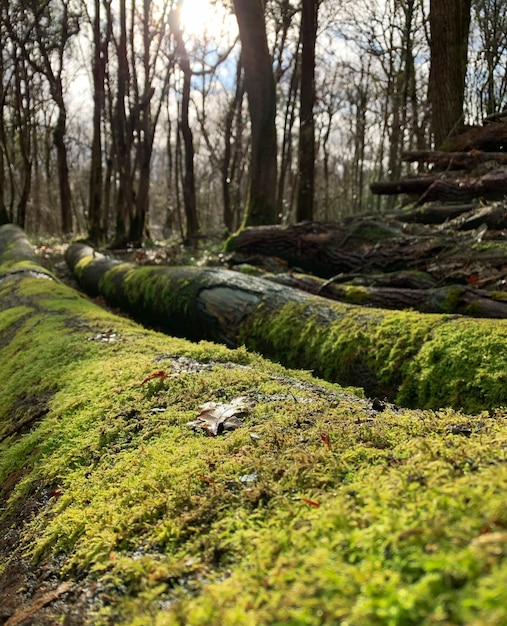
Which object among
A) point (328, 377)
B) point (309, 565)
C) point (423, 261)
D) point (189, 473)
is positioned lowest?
point (328, 377)

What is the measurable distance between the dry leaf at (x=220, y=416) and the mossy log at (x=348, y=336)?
1.48 meters

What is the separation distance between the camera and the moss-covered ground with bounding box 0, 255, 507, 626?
77cm

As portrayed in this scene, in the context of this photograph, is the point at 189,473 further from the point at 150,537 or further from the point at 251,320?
the point at 251,320

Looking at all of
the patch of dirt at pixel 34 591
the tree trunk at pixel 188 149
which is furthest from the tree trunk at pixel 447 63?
the patch of dirt at pixel 34 591

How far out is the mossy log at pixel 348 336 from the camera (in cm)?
283

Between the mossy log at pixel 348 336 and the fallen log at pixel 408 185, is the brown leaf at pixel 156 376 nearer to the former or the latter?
the mossy log at pixel 348 336

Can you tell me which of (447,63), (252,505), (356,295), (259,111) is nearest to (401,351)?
(356,295)

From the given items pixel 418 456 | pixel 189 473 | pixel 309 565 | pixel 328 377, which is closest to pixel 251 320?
pixel 328 377

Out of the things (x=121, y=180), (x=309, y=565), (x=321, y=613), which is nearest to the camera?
(x=321, y=613)

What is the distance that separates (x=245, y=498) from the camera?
128cm

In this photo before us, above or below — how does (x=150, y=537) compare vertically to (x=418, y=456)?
below

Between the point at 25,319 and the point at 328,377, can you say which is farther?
the point at 25,319

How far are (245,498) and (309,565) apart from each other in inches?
16.6

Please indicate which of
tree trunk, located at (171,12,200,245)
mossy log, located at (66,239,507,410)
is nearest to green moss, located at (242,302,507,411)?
mossy log, located at (66,239,507,410)
